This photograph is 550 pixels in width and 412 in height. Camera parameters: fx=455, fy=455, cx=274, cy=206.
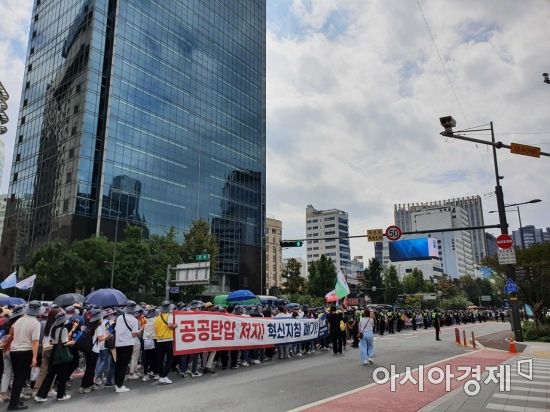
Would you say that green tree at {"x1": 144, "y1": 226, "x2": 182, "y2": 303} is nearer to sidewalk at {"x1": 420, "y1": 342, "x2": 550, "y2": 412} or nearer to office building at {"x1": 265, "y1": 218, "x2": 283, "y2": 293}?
sidewalk at {"x1": 420, "y1": 342, "x2": 550, "y2": 412}

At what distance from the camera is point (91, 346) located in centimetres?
1106

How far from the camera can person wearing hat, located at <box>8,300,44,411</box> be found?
9008 mm

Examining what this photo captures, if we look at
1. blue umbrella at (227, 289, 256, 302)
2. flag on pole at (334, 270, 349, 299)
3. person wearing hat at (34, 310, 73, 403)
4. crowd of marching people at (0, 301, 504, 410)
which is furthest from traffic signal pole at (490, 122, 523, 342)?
person wearing hat at (34, 310, 73, 403)

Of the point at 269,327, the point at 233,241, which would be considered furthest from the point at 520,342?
the point at 233,241

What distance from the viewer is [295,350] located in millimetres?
18938

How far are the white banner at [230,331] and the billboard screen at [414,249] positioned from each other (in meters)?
63.3

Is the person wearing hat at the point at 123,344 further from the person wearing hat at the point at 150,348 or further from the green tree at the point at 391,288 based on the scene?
the green tree at the point at 391,288

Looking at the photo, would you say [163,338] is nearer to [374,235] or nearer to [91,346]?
[91,346]

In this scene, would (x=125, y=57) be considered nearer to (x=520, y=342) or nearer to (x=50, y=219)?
(x=50, y=219)

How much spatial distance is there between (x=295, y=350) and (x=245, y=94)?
84110 millimetres

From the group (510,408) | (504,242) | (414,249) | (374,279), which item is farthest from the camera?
(374,279)

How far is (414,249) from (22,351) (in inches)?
3048

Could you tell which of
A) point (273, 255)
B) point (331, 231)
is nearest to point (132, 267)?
point (273, 255)

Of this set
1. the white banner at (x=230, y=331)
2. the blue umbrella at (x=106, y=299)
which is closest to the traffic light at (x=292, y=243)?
the white banner at (x=230, y=331)
